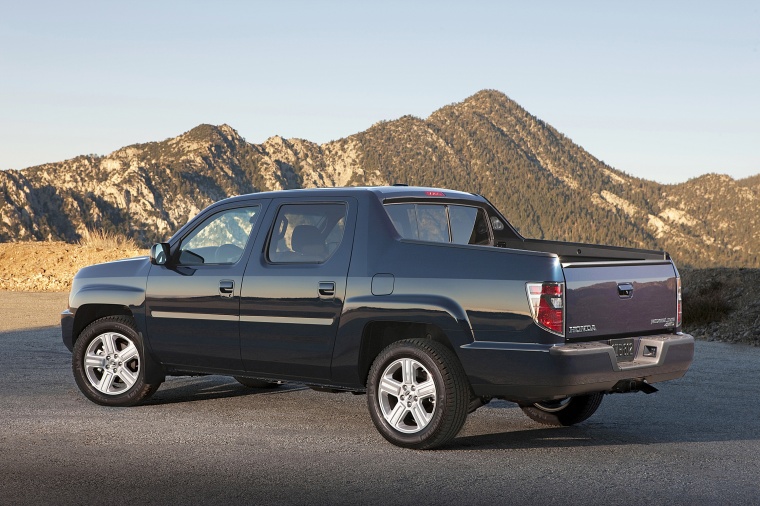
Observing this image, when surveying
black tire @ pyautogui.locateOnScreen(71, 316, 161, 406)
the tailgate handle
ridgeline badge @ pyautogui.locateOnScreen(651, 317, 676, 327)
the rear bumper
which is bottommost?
black tire @ pyautogui.locateOnScreen(71, 316, 161, 406)

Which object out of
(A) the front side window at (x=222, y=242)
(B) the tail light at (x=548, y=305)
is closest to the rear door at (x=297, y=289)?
(A) the front side window at (x=222, y=242)

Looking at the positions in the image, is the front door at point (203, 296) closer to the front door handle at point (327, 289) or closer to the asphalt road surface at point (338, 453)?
the asphalt road surface at point (338, 453)

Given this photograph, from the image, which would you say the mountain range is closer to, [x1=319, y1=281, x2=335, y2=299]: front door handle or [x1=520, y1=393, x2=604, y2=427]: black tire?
[x1=520, y1=393, x2=604, y2=427]: black tire

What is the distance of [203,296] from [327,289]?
1.36 meters

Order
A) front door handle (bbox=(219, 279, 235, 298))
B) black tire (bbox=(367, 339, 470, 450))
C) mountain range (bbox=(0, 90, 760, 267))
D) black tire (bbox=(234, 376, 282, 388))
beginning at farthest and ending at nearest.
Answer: mountain range (bbox=(0, 90, 760, 267)), black tire (bbox=(234, 376, 282, 388)), front door handle (bbox=(219, 279, 235, 298)), black tire (bbox=(367, 339, 470, 450))

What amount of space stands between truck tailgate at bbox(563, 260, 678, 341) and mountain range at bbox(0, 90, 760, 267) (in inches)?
3311

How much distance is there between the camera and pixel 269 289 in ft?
27.8

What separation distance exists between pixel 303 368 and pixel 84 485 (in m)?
2.30

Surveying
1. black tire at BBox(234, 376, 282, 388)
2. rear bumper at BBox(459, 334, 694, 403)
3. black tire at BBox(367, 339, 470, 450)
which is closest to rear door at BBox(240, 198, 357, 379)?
black tire at BBox(367, 339, 470, 450)

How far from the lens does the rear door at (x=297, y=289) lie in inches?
320

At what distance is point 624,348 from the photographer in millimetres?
7574

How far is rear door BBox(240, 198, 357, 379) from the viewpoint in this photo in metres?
8.14

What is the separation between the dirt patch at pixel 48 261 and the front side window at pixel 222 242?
2019cm

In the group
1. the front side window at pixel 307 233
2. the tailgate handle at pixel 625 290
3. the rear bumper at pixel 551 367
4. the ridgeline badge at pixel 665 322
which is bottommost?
the rear bumper at pixel 551 367
